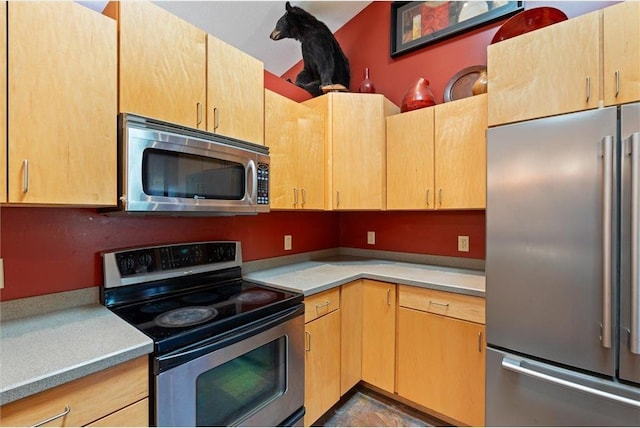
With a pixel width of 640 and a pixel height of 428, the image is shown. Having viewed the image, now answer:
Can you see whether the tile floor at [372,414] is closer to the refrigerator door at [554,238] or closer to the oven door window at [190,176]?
the refrigerator door at [554,238]

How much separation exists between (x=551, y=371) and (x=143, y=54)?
2.31 metres

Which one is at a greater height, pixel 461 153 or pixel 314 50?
pixel 314 50

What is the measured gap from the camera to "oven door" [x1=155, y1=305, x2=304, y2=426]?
1.00 metres

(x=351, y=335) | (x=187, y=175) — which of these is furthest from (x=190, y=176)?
(x=351, y=335)

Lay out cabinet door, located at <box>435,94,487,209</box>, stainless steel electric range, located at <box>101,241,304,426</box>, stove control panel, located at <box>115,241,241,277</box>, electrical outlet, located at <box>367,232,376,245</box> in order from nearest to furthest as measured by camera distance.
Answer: stainless steel electric range, located at <box>101,241,304,426</box>, stove control panel, located at <box>115,241,241,277</box>, cabinet door, located at <box>435,94,487,209</box>, electrical outlet, located at <box>367,232,376,245</box>

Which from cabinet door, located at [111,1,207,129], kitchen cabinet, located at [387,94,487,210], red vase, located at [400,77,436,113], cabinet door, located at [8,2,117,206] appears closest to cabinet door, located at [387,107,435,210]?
kitchen cabinet, located at [387,94,487,210]

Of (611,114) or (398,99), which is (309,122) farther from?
(611,114)

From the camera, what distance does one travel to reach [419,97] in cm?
214

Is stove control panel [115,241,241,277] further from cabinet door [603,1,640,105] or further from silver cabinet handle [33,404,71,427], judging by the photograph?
cabinet door [603,1,640,105]

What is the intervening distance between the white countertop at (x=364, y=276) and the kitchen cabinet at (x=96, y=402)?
2.66 feet

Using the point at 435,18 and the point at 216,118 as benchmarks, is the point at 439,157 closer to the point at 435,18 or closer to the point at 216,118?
the point at 435,18

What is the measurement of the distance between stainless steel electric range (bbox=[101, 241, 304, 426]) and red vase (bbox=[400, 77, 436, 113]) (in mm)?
1619

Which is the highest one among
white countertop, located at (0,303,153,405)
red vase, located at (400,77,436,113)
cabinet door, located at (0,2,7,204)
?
red vase, located at (400,77,436,113)

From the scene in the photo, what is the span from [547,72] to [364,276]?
1494 mm
